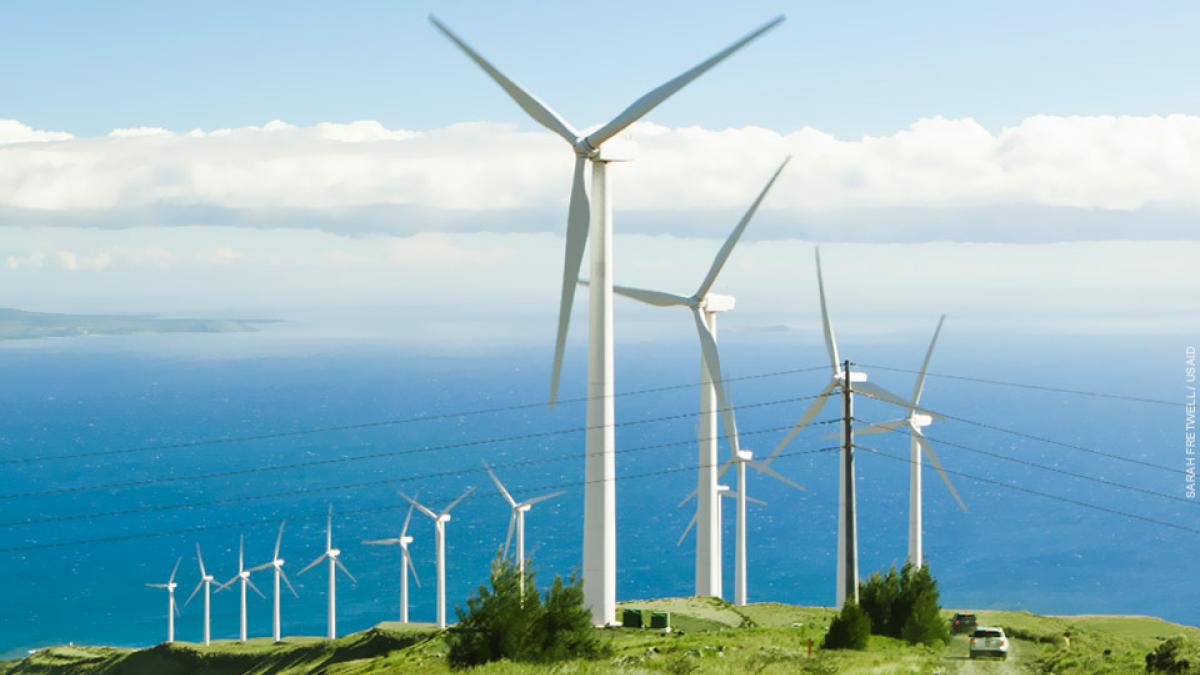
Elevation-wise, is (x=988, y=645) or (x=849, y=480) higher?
(x=849, y=480)

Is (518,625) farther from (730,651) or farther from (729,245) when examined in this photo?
(729,245)

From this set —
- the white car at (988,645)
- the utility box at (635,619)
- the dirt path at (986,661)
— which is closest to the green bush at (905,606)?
the dirt path at (986,661)

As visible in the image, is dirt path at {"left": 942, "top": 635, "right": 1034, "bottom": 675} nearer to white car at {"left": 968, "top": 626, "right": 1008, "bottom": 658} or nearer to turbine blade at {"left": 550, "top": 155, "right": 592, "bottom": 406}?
white car at {"left": 968, "top": 626, "right": 1008, "bottom": 658}

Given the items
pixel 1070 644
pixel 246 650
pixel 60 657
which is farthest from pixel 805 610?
pixel 60 657

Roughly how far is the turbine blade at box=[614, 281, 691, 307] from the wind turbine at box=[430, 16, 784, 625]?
1489 cm

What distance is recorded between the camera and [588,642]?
48.4m

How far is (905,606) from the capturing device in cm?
5897

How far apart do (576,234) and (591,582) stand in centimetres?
1422

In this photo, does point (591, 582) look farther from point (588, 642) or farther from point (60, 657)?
point (60, 657)

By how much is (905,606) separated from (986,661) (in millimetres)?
6685

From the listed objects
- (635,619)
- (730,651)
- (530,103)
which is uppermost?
(530,103)

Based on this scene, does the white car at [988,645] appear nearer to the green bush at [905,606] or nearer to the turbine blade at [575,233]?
the green bush at [905,606]

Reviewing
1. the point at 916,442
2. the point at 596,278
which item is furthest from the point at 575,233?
the point at 916,442

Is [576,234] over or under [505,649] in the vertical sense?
over
